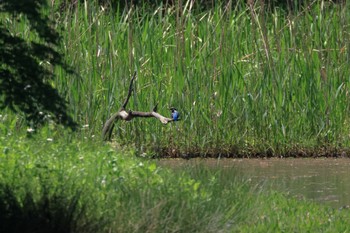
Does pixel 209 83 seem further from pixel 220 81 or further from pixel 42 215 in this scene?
pixel 42 215

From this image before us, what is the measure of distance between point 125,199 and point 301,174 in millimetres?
4149

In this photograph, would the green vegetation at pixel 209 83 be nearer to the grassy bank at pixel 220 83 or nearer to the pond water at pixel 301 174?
the grassy bank at pixel 220 83

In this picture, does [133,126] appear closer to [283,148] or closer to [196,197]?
[283,148]

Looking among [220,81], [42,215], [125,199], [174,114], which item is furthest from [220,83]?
[42,215]

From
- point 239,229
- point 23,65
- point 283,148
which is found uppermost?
point 23,65

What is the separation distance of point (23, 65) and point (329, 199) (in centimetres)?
392

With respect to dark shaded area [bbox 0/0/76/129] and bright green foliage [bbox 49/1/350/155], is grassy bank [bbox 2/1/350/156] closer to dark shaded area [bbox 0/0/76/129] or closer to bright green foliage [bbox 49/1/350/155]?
bright green foliage [bbox 49/1/350/155]

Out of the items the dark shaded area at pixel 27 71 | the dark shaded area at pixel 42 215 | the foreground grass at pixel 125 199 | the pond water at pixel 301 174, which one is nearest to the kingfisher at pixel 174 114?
the pond water at pixel 301 174

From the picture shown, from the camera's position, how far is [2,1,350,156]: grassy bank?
11.6 meters

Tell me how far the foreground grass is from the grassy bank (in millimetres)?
2868

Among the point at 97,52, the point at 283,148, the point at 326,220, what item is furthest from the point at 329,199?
the point at 97,52

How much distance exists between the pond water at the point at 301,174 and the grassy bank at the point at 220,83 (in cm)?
28

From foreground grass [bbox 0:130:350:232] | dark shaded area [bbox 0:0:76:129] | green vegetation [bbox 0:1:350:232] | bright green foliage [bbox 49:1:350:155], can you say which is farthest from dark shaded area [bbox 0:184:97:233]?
bright green foliage [bbox 49:1:350:155]

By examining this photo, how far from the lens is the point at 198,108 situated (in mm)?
11695
